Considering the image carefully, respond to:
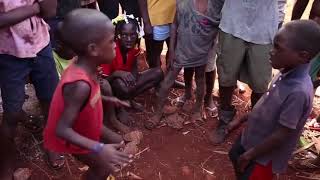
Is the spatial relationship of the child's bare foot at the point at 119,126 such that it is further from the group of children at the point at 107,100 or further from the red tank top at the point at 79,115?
the red tank top at the point at 79,115

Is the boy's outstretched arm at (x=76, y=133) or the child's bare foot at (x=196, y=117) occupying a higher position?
the boy's outstretched arm at (x=76, y=133)

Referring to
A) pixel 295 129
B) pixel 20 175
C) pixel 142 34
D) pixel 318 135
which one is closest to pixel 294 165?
pixel 318 135

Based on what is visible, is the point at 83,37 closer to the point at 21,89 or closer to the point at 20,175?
the point at 21,89

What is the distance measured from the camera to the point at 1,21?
9.48ft

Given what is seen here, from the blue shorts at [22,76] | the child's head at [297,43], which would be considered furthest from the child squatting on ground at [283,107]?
the blue shorts at [22,76]

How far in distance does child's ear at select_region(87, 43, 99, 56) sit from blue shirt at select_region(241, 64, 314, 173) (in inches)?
40.7

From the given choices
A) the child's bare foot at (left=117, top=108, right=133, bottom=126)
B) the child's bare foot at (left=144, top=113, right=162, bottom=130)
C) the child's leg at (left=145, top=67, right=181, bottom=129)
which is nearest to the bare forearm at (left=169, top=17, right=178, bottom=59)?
the child's leg at (left=145, top=67, right=181, bottom=129)

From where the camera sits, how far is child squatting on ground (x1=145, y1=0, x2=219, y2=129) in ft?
12.4

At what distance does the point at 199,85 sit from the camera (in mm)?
4207

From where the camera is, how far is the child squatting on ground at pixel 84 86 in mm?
2381

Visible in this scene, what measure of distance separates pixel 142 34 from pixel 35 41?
144 cm

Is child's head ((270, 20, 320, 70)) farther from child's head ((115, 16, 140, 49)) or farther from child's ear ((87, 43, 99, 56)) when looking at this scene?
child's head ((115, 16, 140, 49))

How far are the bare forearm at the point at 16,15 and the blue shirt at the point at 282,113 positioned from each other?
1596 mm

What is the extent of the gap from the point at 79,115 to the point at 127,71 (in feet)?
5.81
